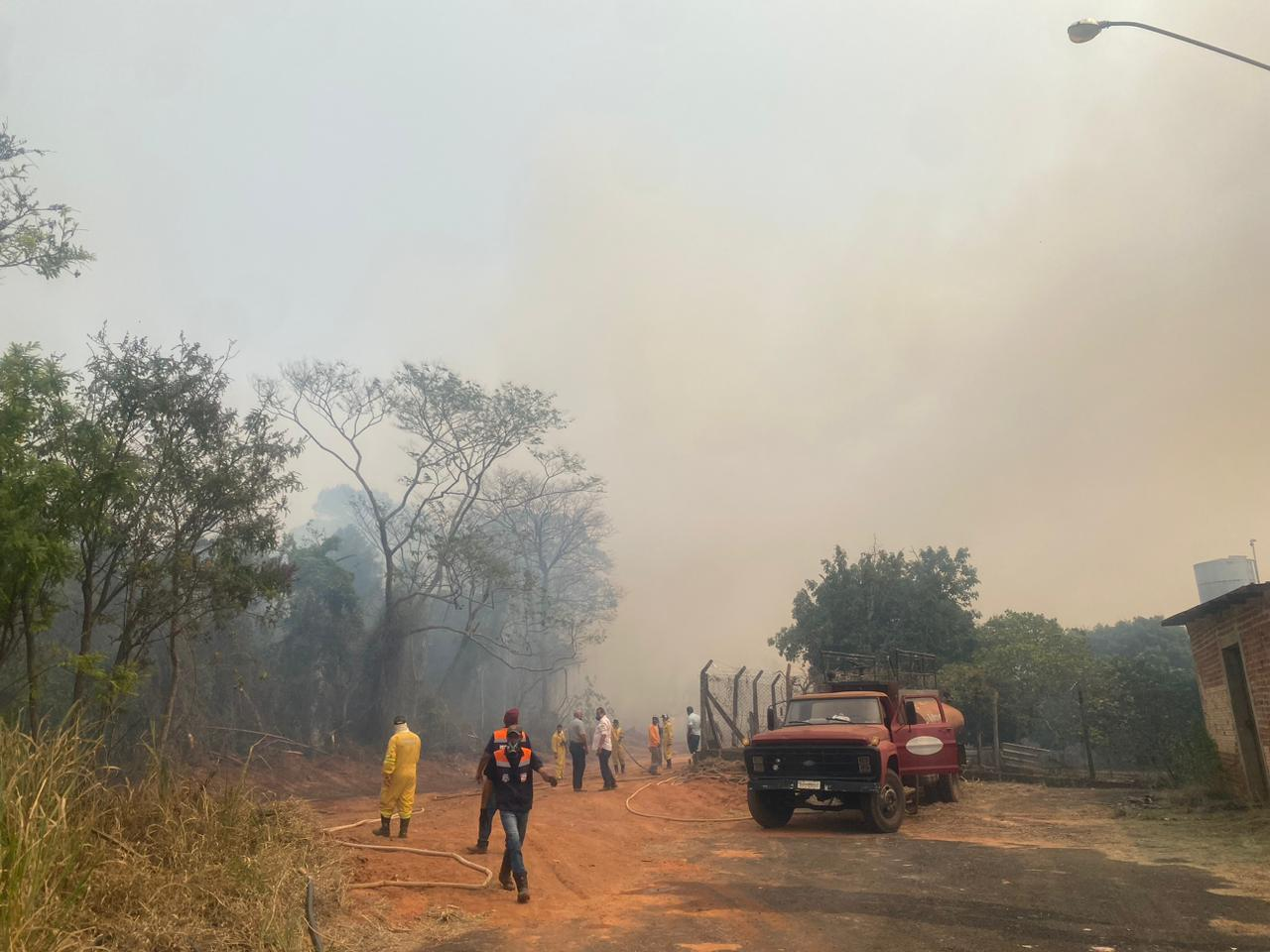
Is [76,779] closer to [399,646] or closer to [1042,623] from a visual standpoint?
[399,646]

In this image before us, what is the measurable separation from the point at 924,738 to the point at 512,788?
8700mm

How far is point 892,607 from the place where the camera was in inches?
1167

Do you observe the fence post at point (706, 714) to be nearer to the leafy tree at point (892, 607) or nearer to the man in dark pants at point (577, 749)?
the man in dark pants at point (577, 749)

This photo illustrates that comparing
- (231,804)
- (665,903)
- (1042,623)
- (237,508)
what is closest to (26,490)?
(231,804)

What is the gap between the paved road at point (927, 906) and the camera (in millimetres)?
6355

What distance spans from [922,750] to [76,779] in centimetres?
1235

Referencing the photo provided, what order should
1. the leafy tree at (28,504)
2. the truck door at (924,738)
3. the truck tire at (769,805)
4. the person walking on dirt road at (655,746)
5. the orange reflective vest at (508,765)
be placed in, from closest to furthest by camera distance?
the orange reflective vest at (508,765) → the leafy tree at (28,504) → the truck tire at (769,805) → the truck door at (924,738) → the person walking on dirt road at (655,746)

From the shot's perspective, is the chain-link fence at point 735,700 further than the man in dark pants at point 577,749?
Yes

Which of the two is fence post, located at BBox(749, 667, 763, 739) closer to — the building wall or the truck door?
the truck door

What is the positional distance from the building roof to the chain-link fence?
9.31m

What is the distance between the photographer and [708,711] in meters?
21.4

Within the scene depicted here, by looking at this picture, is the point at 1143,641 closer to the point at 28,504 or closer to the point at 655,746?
the point at 655,746

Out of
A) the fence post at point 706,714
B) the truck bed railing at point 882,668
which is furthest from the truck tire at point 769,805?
the fence post at point 706,714

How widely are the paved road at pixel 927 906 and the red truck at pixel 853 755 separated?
1700mm
